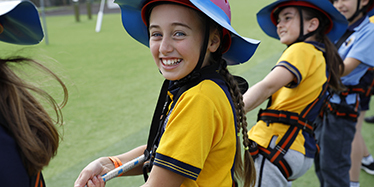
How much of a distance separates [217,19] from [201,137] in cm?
46

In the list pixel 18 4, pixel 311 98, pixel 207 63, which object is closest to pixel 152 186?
pixel 207 63

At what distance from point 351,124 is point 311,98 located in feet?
A: 3.19

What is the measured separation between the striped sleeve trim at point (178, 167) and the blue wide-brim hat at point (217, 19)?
557 mm

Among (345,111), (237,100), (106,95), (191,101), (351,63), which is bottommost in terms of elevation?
(106,95)

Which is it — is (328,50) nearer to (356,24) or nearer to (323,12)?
(323,12)

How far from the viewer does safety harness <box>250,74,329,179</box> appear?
1.96 meters

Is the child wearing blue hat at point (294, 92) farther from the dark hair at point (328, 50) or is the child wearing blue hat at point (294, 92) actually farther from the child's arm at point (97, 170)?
the child's arm at point (97, 170)

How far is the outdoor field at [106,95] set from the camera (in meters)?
3.19

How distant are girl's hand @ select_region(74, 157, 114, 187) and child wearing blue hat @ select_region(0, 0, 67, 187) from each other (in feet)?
0.60

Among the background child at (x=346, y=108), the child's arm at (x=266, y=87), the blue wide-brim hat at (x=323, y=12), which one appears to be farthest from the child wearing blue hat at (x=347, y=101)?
the child's arm at (x=266, y=87)

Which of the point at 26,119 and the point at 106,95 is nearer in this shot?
the point at 26,119

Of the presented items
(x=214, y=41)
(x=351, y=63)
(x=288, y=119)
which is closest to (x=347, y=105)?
(x=351, y=63)

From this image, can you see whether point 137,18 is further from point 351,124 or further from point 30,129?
point 351,124

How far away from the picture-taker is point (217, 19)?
1.25 metres
